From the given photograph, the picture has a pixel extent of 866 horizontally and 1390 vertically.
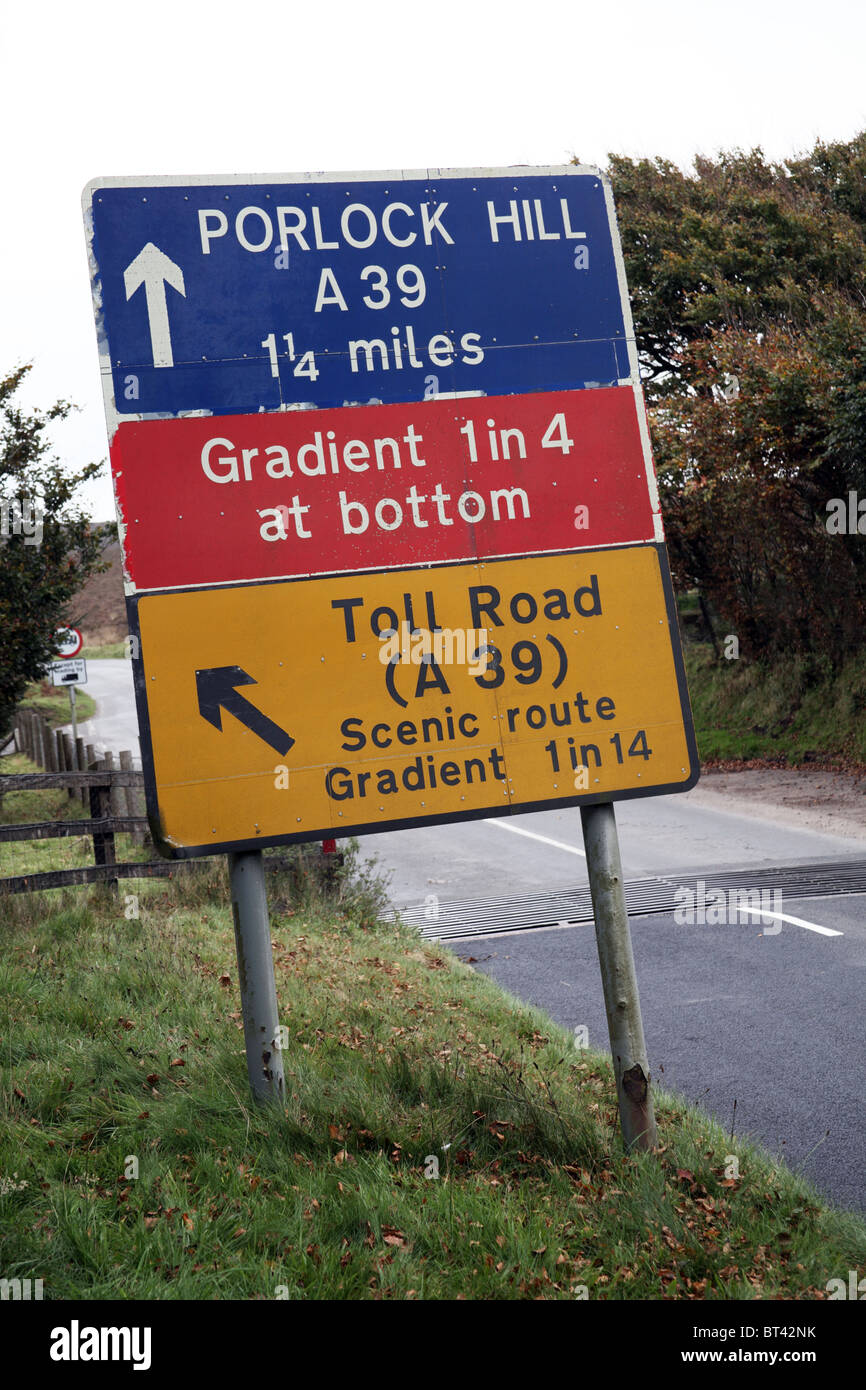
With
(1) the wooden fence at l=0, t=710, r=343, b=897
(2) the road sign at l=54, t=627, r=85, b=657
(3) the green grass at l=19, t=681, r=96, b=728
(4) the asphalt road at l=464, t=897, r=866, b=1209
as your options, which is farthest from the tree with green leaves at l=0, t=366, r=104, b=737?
(3) the green grass at l=19, t=681, r=96, b=728

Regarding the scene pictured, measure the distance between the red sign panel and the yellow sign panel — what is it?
10 centimetres

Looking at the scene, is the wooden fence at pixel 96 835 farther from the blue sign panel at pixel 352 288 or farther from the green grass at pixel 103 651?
the green grass at pixel 103 651

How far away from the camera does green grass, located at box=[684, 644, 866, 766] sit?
18797mm

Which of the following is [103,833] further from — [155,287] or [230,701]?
[155,287]

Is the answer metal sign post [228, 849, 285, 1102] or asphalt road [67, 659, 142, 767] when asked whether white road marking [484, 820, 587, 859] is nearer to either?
asphalt road [67, 659, 142, 767]

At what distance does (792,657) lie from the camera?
2108cm

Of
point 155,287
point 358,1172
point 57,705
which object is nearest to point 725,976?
point 358,1172

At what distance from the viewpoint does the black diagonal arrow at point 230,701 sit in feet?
13.7

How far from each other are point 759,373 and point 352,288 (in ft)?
46.9

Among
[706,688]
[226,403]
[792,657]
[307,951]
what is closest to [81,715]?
[706,688]

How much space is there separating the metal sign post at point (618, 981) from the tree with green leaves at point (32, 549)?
43.9 ft

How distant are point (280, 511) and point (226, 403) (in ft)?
1.46

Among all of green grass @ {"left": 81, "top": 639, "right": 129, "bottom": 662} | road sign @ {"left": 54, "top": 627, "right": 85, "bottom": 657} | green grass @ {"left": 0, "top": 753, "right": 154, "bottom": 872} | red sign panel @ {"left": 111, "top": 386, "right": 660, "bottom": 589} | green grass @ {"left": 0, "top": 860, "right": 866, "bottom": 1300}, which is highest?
green grass @ {"left": 81, "top": 639, "right": 129, "bottom": 662}
